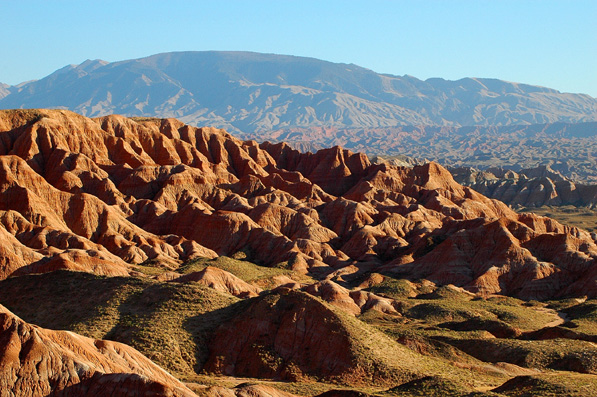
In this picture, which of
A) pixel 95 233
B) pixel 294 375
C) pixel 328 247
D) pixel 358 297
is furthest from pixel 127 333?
pixel 328 247

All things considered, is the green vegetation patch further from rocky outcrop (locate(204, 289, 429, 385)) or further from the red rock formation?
the red rock formation

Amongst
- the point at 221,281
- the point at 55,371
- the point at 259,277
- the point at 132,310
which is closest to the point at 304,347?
the point at 132,310

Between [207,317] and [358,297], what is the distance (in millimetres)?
36576

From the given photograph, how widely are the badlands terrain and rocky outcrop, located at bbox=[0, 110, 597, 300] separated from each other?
349mm

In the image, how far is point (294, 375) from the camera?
58.4 meters

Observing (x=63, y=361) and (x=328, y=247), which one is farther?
(x=328, y=247)

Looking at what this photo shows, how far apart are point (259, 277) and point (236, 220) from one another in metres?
28.6

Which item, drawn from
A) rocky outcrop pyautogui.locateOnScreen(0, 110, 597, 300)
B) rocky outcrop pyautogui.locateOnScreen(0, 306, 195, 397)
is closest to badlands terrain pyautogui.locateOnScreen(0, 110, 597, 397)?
rocky outcrop pyautogui.locateOnScreen(0, 306, 195, 397)

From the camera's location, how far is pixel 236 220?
139500 mm

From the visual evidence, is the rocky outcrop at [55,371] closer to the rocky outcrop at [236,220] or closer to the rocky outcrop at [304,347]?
the rocky outcrop at [304,347]

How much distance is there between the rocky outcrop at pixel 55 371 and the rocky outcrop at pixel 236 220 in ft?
149

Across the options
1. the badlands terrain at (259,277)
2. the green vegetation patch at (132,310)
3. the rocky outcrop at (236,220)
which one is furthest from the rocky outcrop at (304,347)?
the rocky outcrop at (236,220)

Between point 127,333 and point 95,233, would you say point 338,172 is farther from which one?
point 127,333

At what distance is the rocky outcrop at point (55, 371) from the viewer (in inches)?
1553
